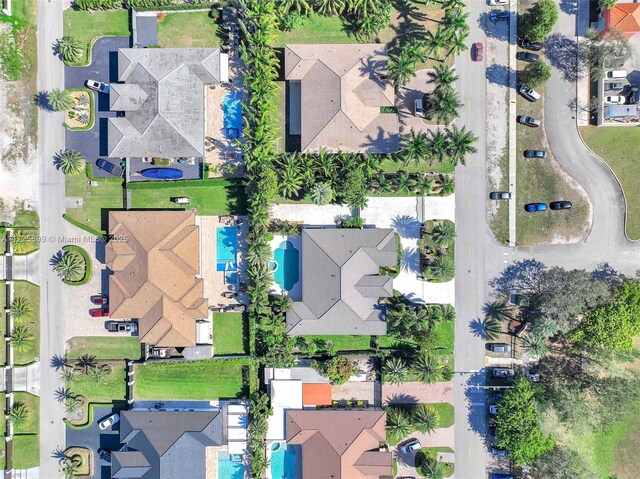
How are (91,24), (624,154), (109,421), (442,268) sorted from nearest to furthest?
(442,268), (624,154), (109,421), (91,24)

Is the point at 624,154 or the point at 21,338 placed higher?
the point at 624,154

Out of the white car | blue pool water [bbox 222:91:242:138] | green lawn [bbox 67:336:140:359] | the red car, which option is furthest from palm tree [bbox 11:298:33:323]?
the white car

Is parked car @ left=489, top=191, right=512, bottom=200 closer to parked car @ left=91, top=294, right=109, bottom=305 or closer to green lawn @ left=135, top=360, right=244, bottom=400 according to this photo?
green lawn @ left=135, top=360, right=244, bottom=400

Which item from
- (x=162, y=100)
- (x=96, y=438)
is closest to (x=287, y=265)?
(x=162, y=100)

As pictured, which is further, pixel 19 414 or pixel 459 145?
pixel 19 414

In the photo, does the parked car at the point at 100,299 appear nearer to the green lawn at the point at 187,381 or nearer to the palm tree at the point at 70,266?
the palm tree at the point at 70,266

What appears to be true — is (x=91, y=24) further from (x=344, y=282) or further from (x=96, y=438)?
(x=96, y=438)

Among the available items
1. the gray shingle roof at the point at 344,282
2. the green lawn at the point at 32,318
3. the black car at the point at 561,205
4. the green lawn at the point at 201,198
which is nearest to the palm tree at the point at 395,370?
the gray shingle roof at the point at 344,282
